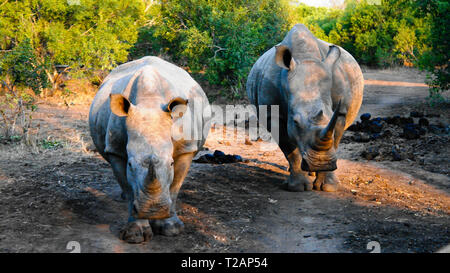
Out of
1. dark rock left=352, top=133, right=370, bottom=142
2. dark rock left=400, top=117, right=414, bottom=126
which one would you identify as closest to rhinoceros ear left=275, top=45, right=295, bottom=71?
dark rock left=352, top=133, right=370, bottom=142

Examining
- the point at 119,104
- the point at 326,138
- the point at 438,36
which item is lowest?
the point at 326,138

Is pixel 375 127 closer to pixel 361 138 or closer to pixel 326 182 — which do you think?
pixel 361 138

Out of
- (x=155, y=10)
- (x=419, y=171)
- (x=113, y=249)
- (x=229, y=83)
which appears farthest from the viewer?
(x=155, y=10)

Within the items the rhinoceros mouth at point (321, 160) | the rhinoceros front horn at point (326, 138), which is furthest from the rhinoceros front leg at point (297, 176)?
the rhinoceros front horn at point (326, 138)

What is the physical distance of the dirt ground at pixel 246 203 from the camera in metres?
4.97

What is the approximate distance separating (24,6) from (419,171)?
11.1 m

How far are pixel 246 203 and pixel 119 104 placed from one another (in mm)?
2792

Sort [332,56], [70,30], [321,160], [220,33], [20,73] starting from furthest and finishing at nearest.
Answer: [220,33], [70,30], [20,73], [332,56], [321,160]

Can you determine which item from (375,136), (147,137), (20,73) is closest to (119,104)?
(147,137)

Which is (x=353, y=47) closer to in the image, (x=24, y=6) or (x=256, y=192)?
(x=24, y=6)

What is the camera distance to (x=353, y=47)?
1206 inches

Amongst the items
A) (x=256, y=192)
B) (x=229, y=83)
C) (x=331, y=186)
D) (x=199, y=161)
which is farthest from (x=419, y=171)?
(x=229, y=83)

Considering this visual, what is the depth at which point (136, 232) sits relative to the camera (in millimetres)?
4918

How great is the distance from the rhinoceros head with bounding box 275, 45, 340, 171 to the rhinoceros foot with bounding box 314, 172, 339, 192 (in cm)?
132
